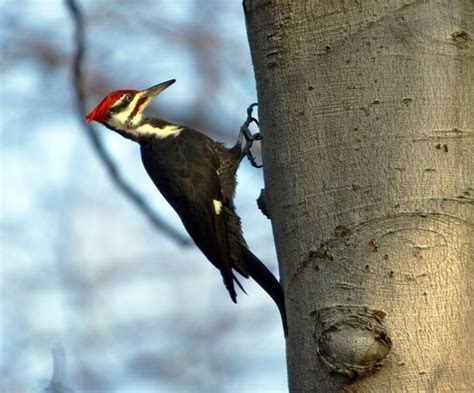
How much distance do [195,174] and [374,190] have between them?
192 centimetres

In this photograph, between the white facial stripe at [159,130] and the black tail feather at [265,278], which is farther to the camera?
the white facial stripe at [159,130]

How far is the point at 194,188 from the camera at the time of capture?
3.30m

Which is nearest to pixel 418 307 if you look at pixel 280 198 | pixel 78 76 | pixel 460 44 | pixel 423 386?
pixel 423 386

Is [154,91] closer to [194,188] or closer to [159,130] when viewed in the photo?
[159,130]

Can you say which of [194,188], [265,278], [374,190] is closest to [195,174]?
[194,188]

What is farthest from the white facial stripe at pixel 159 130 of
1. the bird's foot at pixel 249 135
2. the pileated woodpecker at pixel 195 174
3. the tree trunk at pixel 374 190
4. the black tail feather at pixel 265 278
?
the tree trunk at pixel 374 190

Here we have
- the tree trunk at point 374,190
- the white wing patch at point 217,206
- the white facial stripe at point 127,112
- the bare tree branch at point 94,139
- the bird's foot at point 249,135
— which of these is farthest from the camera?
the white facial stripe at point 127,112

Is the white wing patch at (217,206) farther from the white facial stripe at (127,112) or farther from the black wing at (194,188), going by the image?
the white facial stripe at (127,112)

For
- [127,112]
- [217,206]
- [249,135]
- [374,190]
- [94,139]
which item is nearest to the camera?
[374,190]

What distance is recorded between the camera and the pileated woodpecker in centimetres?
302

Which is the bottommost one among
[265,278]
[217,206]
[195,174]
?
[265,278]

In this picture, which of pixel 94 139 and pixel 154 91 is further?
pixel 154 91

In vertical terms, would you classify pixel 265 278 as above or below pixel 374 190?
above

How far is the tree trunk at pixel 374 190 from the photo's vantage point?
4.65 feet
